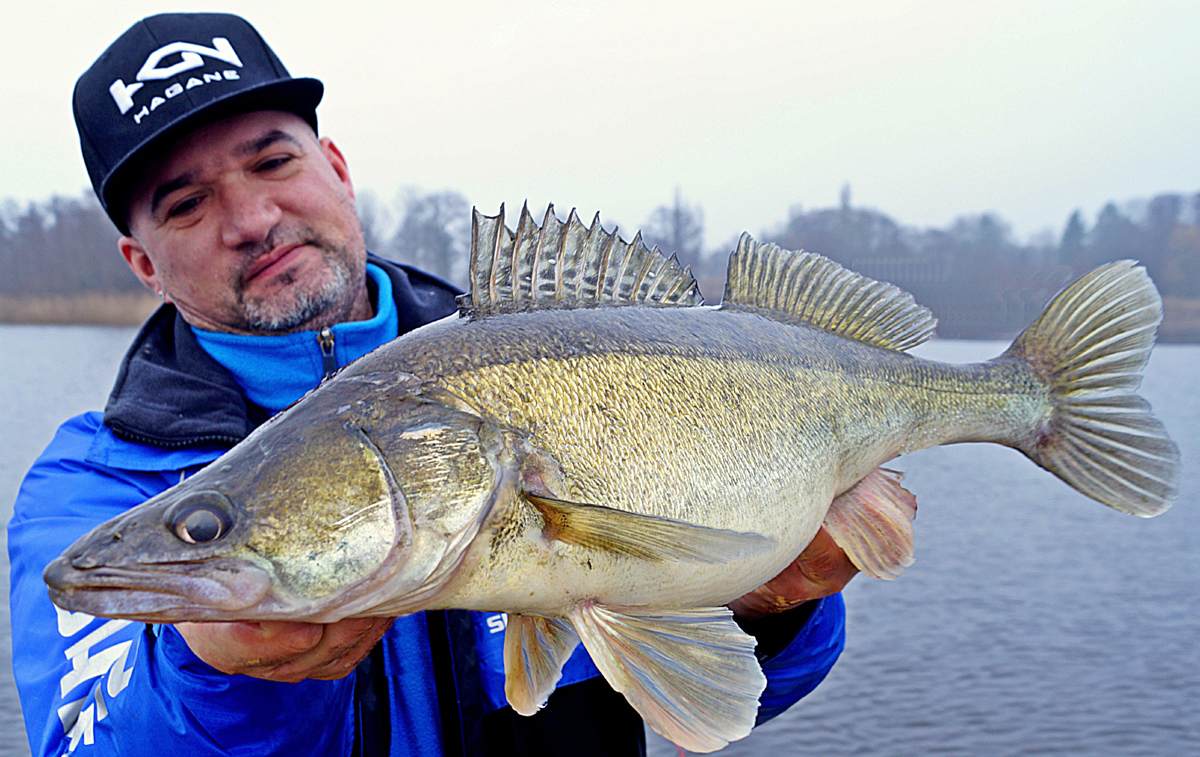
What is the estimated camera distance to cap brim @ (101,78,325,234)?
249 centimetres

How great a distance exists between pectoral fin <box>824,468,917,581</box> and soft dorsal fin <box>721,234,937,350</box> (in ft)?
1.45

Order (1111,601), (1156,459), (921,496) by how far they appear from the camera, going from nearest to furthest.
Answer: (1156,459) < (1111,601) < (921,496)

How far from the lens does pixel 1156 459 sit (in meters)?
2.38

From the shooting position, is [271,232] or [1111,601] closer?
[271,232]

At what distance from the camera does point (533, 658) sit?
164cm

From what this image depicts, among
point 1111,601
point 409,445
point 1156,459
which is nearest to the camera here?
point 409,445

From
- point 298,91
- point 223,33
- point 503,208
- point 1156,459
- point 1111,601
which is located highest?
point 223,33

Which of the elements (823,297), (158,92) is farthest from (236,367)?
(823,297)

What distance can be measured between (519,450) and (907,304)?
1.50 meters

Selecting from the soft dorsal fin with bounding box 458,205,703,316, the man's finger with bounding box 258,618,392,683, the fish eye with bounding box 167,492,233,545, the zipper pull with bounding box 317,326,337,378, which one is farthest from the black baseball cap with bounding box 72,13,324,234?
the man's finger with bounding box 258,618,392,683

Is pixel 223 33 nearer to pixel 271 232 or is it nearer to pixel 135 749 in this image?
pixel 271 232

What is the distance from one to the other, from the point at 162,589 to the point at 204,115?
1.89 m

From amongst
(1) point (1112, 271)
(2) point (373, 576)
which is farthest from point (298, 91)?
(1) point (1112, 271)

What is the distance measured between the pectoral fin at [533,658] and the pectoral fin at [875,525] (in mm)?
881
